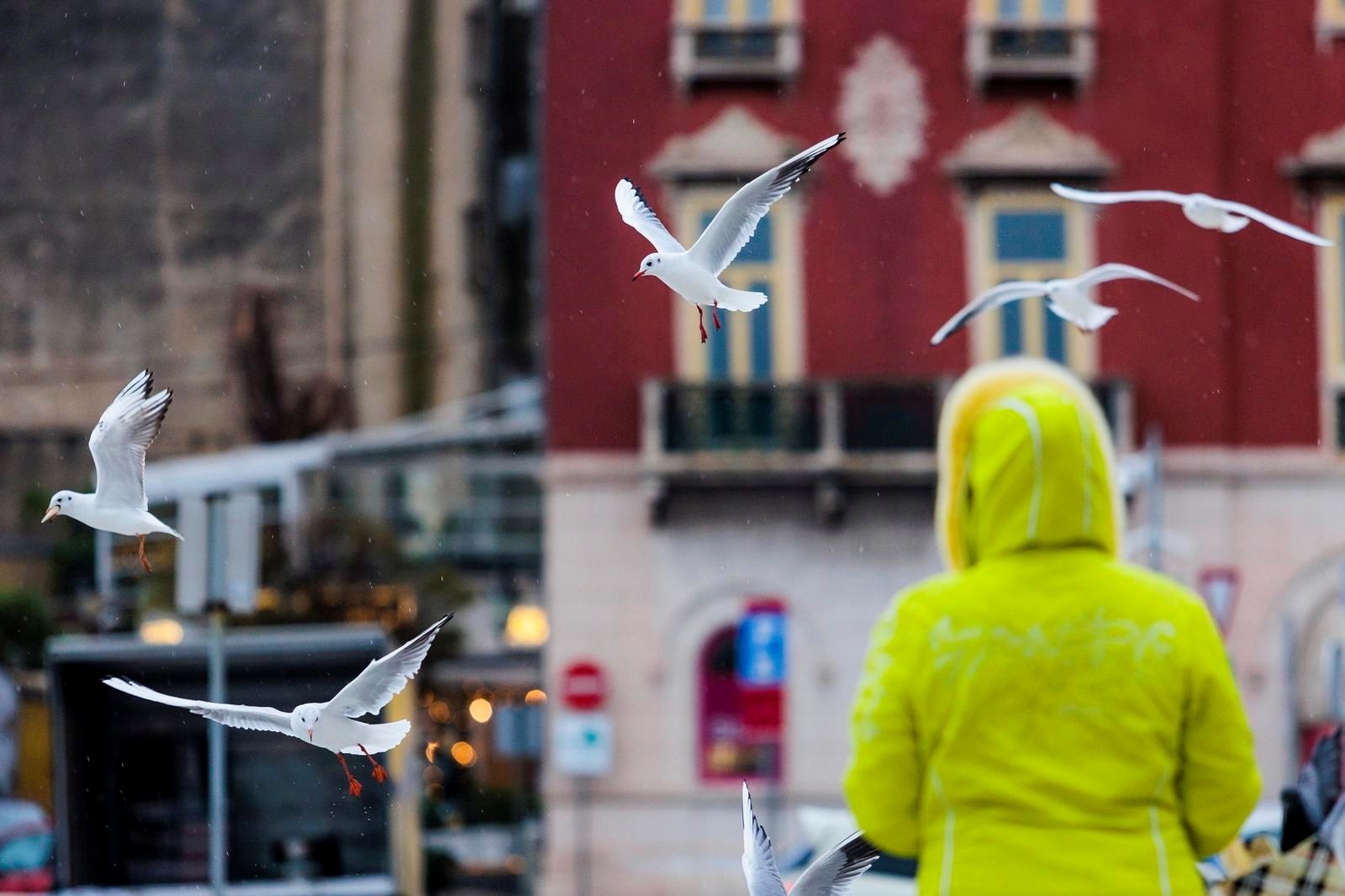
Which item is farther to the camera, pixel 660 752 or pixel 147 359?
pixel 147 359

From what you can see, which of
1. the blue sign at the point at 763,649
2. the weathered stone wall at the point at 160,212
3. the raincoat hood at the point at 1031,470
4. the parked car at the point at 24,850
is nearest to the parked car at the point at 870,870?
the raincoat hood at the point at 1031,470

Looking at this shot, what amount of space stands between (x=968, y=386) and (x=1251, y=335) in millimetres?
12397

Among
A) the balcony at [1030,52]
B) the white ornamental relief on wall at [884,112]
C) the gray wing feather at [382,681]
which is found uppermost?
the balcony at [1030,52]

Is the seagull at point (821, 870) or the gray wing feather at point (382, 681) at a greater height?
the gray wing feather at point (382, 681)

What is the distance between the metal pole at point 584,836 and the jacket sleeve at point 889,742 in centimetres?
1254

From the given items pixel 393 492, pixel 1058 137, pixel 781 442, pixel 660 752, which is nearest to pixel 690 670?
pixel 660 752

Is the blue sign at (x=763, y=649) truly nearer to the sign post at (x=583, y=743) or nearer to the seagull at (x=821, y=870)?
the sign post at (x=583, y=743)

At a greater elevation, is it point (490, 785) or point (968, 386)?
point (968, 386)

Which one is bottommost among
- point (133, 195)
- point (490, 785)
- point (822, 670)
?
point (490, 785)

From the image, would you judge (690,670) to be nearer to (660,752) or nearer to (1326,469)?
(660,752)

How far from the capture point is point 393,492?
1622 centimetres

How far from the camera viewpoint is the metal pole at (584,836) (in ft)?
49.0

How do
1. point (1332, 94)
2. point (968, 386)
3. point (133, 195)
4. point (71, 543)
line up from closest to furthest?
point (968, 386) → point (1332, 94) → point (71, 543) → point (133, 195)

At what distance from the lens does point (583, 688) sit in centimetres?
1474
